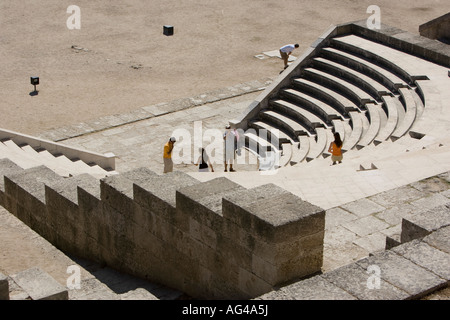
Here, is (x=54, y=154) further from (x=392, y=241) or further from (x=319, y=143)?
(x=392, y=241)

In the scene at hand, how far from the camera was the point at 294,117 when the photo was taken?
2089cm

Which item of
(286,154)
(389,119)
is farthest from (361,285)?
(286,154)

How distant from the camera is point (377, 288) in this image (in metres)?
8.04

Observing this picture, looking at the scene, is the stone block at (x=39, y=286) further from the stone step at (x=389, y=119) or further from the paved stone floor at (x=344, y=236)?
the stone step at (x=389, y=119)

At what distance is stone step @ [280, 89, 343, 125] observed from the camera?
2003 centimetres

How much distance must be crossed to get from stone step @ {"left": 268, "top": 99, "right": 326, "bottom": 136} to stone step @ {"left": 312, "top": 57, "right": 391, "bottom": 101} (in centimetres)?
147

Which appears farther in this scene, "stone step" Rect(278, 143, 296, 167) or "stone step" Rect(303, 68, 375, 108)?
"stone step" Rect(303, 68, 375, 108)

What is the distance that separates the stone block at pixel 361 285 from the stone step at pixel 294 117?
38.3 feet

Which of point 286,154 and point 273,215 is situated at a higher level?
point 273,215

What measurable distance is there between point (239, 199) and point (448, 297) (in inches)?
98.3

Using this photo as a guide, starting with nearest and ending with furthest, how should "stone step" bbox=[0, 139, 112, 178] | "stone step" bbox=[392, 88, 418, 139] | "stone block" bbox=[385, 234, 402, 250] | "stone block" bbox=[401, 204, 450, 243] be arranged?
"stone block" bbox=[401, 204, 450, 243]
"stone block" bbox=[385, 234, 402, 250]
"stone step" bbox=[0, 139, 112, 178]
"stone step" bbox=[392, 88, 418, 139]

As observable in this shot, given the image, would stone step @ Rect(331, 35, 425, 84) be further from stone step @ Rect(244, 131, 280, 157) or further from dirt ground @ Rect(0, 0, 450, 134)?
stone step @ Rect(244, 131, 280, 157)

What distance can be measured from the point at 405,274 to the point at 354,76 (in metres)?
13.2

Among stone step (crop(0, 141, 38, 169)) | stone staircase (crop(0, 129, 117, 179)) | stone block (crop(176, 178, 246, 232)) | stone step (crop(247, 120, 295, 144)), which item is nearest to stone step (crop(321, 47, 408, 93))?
stone step (crop(247, 120, 295, 144))
